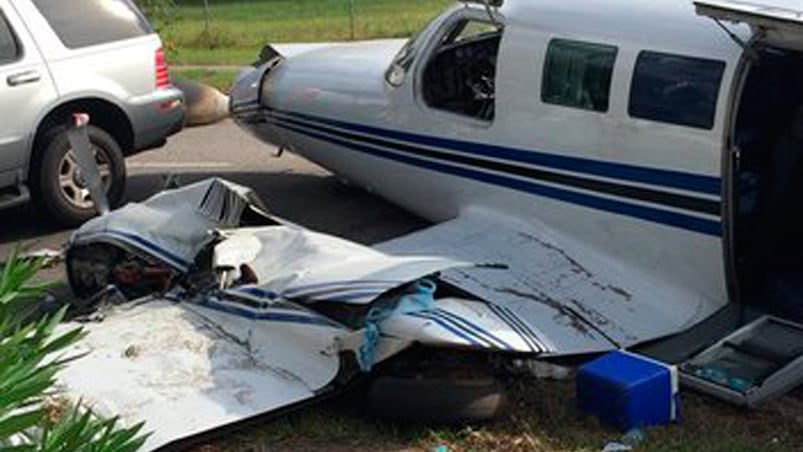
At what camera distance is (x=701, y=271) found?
6957 mm

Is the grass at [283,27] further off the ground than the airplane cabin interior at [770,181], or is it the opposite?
the airplane cabin interior at [770,181]

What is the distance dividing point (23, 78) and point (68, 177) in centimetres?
88

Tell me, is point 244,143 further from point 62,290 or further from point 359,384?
point 359,384

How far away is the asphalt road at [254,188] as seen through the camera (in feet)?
→ 32.3

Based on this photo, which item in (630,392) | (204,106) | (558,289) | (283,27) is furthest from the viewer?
(283,27)

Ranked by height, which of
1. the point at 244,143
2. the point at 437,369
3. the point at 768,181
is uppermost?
the point at 768,181

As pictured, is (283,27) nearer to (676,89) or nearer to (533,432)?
(676,89)

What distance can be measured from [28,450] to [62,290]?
Result: 584 centimetres

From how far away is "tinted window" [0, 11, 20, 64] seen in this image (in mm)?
9531

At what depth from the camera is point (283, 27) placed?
26875 mm

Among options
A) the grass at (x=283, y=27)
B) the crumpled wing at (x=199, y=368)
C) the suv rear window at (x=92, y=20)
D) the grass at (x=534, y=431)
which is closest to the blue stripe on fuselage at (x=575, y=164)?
the grass at (x=534, y=431)

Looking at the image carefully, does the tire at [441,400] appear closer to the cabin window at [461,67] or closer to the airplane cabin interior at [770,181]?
the airplane cabin interior at [770,181]

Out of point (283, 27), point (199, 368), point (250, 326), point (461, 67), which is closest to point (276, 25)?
point (283, 27)

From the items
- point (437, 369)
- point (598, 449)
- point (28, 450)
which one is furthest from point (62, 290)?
point (28, 450)
